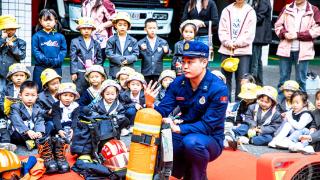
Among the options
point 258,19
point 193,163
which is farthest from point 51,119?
point 258,19

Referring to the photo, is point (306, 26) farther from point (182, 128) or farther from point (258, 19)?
point (182, 128)

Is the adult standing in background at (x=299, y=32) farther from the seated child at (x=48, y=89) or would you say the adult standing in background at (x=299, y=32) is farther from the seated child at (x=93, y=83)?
the seated child at (x=48, y=89)

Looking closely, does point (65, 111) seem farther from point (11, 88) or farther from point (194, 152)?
point (194, 152)

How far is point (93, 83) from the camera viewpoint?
751 centimetres

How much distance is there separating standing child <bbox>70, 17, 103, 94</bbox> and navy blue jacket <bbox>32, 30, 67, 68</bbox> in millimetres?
196

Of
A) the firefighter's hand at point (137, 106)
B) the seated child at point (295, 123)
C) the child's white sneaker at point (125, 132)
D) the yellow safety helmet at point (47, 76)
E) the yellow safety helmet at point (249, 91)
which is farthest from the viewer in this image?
the yellow safety helmet at point (249, 91)

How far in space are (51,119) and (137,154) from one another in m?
2.23

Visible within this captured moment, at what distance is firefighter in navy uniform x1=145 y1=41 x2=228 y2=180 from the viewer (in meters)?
5.00

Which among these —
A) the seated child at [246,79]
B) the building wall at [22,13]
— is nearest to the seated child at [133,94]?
the seated child at [246,79]

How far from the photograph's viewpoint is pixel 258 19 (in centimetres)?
909

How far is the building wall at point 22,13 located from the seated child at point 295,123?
5.46 metres

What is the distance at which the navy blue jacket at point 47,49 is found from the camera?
795cm

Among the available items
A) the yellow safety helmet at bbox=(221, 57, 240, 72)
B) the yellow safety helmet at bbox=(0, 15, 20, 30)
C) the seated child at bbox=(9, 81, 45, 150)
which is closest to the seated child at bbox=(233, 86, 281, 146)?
the yellow safety helmet at bbox=(221, 57, 240, 72)

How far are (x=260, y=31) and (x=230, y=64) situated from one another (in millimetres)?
1186
